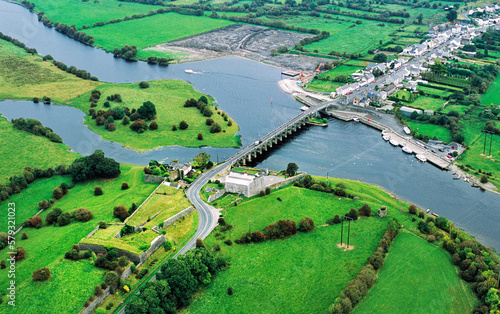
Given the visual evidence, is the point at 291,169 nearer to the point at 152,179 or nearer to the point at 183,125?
the point at 152,179

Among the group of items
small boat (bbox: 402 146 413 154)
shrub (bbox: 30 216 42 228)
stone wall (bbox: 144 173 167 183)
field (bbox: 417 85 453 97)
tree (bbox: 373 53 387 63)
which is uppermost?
tree (bbox: 373 53 387 63)

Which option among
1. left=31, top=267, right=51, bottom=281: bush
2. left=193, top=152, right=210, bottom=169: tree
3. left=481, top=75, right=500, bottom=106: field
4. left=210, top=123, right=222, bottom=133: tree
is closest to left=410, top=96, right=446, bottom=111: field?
left=481, top=75, right=500, bottom=106: field

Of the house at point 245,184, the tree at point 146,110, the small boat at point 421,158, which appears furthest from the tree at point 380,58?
the house at point 245,184

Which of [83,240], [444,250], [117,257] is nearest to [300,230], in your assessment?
[444,250]

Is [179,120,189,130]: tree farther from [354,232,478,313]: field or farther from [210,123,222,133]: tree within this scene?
[354,232,478,313]: field

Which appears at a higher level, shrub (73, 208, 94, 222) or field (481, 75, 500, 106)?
field (481, 75, 500, 106)

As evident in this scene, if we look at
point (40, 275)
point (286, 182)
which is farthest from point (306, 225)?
point (40, 275)
